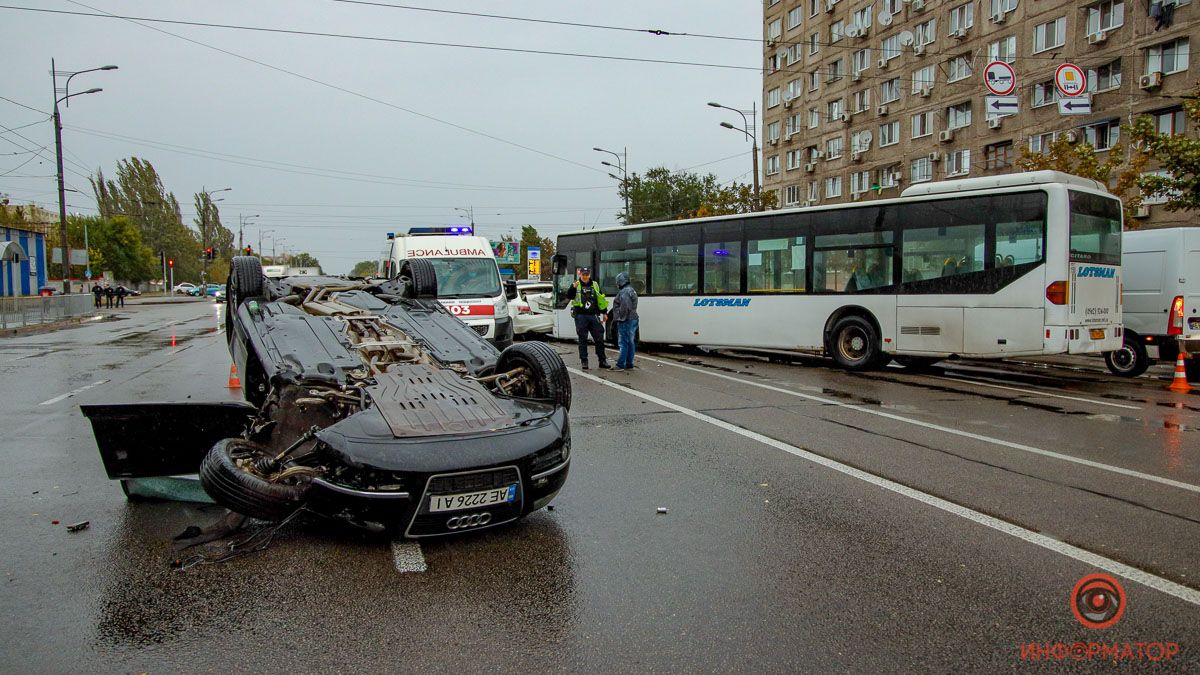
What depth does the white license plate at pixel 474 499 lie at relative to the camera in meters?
4.15

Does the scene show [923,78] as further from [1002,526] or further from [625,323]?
[1002,526]

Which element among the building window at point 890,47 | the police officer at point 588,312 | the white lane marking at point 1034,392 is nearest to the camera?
the white lane marking at point 1034,392

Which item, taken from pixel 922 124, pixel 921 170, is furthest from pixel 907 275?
pixel 922 124

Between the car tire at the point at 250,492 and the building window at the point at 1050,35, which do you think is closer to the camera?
the car tire at the point at 250,492

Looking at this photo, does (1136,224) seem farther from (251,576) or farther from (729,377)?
(251,576)

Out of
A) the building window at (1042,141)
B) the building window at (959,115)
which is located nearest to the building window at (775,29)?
the building window at (959,115)

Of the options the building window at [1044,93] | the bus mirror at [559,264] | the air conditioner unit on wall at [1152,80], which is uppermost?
the building window at [1044,93]

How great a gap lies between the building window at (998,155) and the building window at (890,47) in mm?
8675

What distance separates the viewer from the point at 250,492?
4.28 m

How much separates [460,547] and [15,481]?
3915 millimetres

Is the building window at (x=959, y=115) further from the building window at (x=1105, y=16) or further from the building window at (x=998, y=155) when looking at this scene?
the building window at (x=1105, y=16)

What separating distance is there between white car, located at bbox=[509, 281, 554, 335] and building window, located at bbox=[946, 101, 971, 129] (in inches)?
995

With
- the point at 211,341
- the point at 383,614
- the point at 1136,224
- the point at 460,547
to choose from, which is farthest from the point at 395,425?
the point at 1136,224

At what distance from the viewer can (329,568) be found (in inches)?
167
